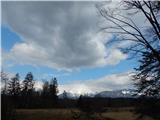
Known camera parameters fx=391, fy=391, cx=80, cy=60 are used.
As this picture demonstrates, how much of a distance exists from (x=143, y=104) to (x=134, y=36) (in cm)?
796

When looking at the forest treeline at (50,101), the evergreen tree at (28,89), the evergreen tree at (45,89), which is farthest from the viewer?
the evergreen tree at (45,89)

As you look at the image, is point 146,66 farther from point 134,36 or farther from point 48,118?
point 48,118

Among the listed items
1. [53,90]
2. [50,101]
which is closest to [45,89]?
[53,90]

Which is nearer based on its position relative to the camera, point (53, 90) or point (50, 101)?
point (50, 101)

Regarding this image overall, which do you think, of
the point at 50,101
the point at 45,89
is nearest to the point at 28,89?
the point at 45,89

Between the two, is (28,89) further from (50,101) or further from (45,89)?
(50,101)

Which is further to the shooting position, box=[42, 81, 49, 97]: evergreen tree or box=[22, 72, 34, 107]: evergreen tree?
box=[42, 81, 49, 97]: evergreen tree

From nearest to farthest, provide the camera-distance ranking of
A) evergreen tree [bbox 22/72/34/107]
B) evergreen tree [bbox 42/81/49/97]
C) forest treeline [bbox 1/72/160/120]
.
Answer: forest treeline [bbox 1/72/160/120], evergreen tree [bbox 22/72/34/107], evergreen tree [bbox 42/81/49/97]

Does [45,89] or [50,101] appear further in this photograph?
[45,89]

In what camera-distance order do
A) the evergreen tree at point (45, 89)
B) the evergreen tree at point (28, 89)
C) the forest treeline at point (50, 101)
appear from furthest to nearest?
the evergreen tree at point (45, 89), the evergreen tree at point (28, 89), the forest treeline at point (50, 101)

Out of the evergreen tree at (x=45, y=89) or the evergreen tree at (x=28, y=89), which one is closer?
the evergreen tree at (x=28, y=89)

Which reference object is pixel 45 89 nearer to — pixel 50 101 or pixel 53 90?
pixel 53 90

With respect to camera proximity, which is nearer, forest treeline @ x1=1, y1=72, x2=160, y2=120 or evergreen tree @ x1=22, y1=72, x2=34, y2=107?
forest treeline @ x1=1, y1=72, x2=160, y2=120

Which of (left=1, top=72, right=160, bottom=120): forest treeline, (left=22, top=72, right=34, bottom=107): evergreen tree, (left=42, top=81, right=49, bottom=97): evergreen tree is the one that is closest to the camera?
(left=1, top=72, right=160, bottom=120): forest treeline
